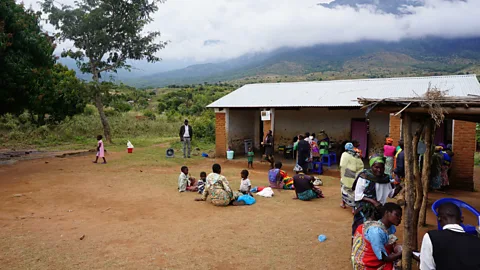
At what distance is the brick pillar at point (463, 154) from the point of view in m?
9.41

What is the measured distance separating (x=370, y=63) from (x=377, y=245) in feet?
289

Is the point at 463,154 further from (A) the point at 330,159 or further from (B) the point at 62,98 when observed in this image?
(B) the point at 62,98

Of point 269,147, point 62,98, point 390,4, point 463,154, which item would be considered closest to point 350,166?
point 463,154

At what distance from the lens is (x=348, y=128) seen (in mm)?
14969

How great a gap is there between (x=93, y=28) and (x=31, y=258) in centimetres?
1652

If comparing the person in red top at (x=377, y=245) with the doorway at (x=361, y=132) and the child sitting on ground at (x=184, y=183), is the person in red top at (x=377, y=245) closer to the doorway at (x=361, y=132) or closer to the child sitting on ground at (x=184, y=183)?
the child sitting on ground at (x=184, y=183)

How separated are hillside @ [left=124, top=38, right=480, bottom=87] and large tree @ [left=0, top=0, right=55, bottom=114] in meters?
49.1

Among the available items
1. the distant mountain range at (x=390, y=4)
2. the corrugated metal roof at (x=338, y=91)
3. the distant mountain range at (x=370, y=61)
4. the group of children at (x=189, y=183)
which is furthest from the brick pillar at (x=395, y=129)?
the distant mountain range at (x=390, y=4)

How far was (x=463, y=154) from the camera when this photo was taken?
951cm

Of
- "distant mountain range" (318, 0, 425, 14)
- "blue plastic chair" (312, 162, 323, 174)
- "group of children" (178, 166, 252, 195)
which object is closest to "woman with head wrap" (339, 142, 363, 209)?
"group of children" (178, 166, 252, 195)

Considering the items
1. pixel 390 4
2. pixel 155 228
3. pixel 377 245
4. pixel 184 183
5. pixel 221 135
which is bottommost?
pixel 155 228

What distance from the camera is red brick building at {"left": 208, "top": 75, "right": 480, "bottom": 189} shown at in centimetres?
1232

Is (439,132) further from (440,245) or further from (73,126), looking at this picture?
(73,126)

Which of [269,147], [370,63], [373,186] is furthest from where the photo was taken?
[370,63]
